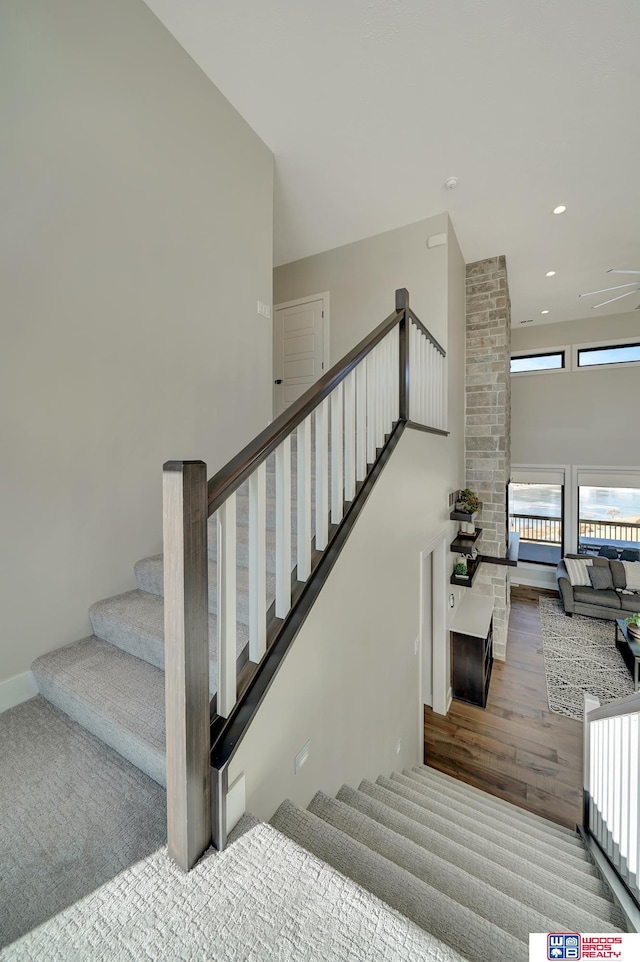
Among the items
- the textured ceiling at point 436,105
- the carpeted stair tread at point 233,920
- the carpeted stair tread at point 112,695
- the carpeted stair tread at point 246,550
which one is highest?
the textured ceiling at point 436,105

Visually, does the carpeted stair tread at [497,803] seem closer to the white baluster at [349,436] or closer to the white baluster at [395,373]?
the white baluster at [349,436]

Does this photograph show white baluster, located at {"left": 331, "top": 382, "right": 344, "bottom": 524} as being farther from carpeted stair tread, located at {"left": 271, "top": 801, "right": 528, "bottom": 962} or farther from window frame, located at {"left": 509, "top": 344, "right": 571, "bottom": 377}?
window frame, located at {"left": 509, "top": 344, "right": 571, "bottom": 377}

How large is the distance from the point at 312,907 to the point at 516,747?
148 inches

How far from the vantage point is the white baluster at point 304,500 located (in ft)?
4.65

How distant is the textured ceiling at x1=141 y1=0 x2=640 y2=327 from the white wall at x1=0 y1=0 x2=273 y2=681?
45 centimetres

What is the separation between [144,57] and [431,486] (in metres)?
3.45

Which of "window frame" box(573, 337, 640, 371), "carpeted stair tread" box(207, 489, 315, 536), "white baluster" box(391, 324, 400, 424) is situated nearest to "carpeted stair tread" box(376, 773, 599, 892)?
"carpeted stair tread" box(207, 489, 315, 536)

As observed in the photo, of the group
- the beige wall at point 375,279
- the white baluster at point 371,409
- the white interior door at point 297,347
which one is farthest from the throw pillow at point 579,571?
the white baluster at point 371,409

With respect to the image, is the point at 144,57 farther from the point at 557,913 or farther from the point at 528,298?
the point at 528,298

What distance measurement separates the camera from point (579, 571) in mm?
6281

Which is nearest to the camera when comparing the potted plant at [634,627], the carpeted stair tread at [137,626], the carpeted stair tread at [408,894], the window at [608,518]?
the carpeted stair tread at [408,894]

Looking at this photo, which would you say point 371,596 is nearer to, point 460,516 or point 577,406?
point 460,516

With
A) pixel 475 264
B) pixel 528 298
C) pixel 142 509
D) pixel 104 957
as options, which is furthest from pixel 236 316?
pixel 528 298

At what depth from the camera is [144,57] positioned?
80.8 inches
